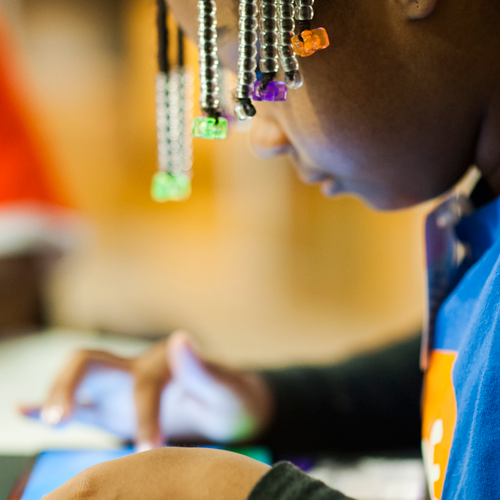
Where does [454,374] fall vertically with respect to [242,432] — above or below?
above

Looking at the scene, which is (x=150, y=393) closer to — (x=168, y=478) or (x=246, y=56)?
(x=168, y=478)

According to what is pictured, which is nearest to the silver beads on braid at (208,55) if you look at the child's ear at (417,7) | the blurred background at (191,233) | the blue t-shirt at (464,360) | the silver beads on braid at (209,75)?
the silver beads on braid at (209,75)

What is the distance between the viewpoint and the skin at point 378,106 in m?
0.32

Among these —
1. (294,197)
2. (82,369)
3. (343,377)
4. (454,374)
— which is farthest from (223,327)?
(454,374)

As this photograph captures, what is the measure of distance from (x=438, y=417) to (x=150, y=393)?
12.8 inches

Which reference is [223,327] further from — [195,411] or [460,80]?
[460,80]

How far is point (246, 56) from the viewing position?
36 centimetres

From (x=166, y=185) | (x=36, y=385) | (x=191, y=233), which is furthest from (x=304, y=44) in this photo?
(x=191, y=233)

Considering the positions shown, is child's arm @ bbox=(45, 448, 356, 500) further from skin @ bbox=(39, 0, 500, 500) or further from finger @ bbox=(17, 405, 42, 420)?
finger @ bbox=(17, 405, 42, 420)

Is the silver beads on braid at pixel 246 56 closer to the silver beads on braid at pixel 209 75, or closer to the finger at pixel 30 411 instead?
the silver beads on braid at pixel 209 75

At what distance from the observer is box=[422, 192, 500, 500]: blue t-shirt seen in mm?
315

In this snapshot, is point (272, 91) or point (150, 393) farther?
point (150, 393)

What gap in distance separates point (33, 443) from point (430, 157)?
52 cm

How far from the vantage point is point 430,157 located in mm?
432
